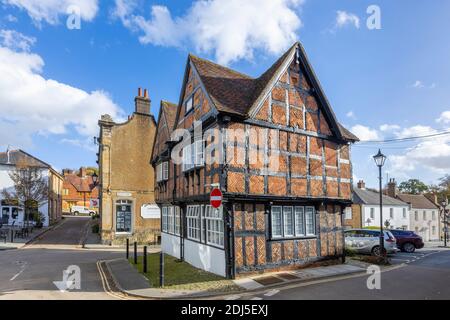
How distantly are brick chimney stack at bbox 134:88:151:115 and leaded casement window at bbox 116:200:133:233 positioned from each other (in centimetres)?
861

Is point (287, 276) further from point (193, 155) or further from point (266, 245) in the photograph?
point (193, 155)

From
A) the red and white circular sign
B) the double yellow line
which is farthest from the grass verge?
the red and white circular sign

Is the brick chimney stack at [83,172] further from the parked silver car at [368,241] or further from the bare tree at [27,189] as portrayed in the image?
the parked silver car at [368,241]

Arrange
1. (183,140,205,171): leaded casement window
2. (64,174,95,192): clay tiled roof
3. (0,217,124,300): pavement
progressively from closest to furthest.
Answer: (0,217,124,300): pavement → (183,140,205,171): leaded casement window → (64,174,95,192): clay tiled roof

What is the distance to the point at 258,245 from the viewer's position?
472 inches

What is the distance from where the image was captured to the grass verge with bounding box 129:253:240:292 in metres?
10.3

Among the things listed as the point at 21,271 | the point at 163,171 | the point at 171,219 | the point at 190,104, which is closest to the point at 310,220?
the point at 190,104

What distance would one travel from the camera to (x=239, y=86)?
48.0 feet

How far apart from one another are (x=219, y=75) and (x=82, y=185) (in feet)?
200

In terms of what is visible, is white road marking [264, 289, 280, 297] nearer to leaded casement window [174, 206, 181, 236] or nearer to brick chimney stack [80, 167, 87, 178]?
leaded casement window [174, 206, 181, 236]

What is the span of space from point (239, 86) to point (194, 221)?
7.01 metres

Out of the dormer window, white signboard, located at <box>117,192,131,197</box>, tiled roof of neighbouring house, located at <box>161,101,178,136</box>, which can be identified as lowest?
white signboard, located at <box>117,192,131,197</box>

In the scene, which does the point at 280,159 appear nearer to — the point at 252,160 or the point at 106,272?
the point at 252,160

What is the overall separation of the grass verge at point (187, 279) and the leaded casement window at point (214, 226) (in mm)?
1339
